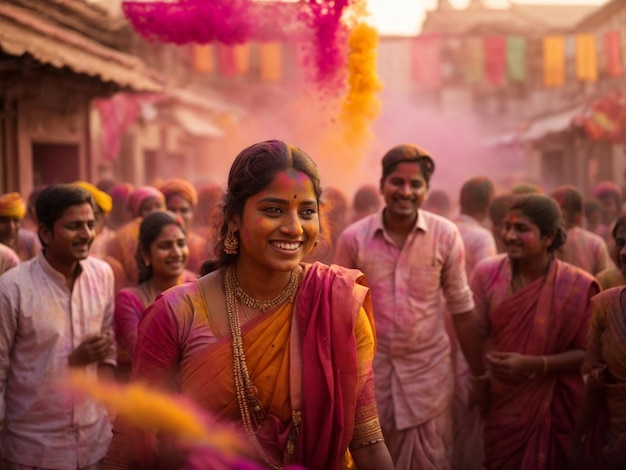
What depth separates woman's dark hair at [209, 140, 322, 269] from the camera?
8.71 feet

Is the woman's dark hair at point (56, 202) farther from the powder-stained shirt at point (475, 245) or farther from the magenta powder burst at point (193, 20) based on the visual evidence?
the powder-stained shirt at point (475, 245)

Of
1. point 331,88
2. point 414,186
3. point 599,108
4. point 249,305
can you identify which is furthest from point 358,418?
point 599,108

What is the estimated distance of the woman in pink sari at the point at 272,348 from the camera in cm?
262

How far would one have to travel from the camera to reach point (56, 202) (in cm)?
417

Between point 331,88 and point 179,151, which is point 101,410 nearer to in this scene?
point 331,88

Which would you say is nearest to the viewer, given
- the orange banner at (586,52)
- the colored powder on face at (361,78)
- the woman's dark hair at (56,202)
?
the woman's dark hair at (56,202)

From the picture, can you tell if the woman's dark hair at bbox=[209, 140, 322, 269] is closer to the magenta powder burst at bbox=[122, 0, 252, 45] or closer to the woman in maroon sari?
the woman in maroon sari

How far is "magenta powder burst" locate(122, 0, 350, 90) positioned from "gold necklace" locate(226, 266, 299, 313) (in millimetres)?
3579

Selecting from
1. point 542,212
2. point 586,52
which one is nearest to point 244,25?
point 542,212

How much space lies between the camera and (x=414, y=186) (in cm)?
491

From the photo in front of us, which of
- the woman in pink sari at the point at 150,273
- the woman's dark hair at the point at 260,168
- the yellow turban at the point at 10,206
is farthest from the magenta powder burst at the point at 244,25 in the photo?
the woman's dark hair at the point at 260,168

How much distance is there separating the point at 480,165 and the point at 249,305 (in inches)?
1341

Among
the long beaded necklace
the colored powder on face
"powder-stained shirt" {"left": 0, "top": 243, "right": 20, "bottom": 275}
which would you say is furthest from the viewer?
the colored powder on face

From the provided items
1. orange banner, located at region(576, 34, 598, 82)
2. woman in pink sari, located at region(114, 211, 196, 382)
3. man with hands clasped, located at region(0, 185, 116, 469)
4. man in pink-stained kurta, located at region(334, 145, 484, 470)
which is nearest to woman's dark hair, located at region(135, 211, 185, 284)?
woman in pink sari, located at region(114, 211, 196, 382)
